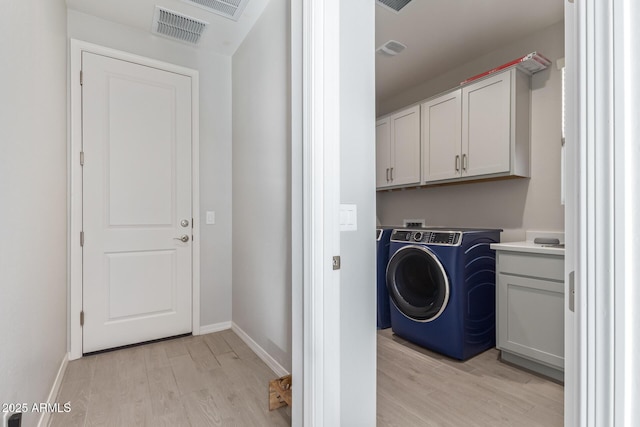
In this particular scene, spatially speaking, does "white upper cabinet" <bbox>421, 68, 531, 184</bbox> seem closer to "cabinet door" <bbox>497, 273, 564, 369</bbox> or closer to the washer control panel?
the washer control panel

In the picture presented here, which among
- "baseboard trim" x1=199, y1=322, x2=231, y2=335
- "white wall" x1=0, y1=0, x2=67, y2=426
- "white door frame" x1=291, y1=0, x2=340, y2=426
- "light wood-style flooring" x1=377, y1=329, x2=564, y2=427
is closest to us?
"white wall" x1=0, y1=0, x2=67, y2=426

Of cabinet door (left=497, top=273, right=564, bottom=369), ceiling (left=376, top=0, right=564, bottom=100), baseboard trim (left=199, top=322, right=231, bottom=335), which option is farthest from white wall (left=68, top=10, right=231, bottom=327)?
cabinet door (left=497, top=273, right=564, bottom=369)

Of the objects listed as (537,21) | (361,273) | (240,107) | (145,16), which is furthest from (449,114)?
(145,16)

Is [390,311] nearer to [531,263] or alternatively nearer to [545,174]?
[531,263]

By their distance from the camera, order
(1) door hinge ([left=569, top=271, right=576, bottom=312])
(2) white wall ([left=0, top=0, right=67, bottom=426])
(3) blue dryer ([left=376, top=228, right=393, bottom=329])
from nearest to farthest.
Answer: (1) door hinge ([left=569, top=271, right=576, bottom=312]) < (2) white wall ([left=0, top=0, right=67, bottom=426]) < (3) blue dryer ([left=376, top=228, right=393, bottom=329])

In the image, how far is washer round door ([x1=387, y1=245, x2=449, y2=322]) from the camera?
7.94 ft

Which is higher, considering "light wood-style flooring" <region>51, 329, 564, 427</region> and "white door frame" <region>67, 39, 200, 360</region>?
"white door frame" <region>67, 39, 200, 360</region>

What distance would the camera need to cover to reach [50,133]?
5.91 ft

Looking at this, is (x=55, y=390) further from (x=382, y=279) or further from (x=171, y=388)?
(x=382, y=279)

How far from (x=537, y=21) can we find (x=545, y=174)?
3.81 ft

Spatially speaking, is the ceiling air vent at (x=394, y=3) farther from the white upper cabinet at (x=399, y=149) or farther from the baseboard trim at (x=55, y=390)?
the baseboard trim at (x=55, y=390)

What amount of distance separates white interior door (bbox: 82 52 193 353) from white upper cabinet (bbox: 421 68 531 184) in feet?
7.33

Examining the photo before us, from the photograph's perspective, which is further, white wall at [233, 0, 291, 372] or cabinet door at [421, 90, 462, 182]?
cabinet door at [421, 90, 462, 182]

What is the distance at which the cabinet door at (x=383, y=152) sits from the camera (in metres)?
3.49
